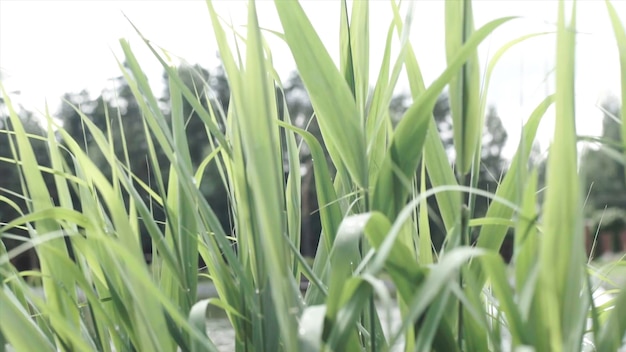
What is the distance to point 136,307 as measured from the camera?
362 mm

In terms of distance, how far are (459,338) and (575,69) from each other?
0.15 meters

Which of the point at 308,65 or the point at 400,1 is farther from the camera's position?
the point at 400,1

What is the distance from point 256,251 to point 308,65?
101 mm

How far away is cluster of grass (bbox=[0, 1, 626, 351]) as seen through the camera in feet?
0.96

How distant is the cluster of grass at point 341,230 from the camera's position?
0.29m

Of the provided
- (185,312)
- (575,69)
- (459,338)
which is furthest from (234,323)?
(575,69)

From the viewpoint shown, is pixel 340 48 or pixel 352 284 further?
pixel 340 48

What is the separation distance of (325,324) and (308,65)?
0.44ft

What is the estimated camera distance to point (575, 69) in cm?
29

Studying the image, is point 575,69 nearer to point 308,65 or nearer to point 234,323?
point 308,65

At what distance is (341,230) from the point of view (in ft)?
1.00

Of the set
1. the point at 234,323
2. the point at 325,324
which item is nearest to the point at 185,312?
the point at 234,323

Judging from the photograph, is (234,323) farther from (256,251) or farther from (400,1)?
(400,1)

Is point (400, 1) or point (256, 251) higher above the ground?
point (400, 1)
